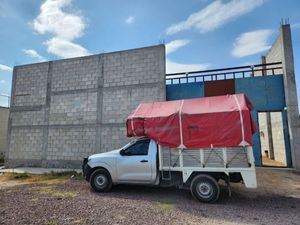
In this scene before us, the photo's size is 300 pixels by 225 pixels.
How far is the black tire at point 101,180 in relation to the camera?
7.62 meters

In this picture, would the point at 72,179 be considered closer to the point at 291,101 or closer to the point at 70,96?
the point at 70,96

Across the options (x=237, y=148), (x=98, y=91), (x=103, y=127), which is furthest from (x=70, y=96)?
(x=237, y=148)

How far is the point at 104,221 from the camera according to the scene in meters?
4.99

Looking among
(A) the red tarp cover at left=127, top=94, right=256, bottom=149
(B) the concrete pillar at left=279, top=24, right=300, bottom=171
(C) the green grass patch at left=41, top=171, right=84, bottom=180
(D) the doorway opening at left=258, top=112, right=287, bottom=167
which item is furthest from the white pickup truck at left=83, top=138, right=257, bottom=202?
(D) the doorway opening at left=258, top=112, right=287, bottom=167

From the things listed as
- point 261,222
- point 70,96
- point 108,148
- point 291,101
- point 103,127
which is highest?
point 70,96

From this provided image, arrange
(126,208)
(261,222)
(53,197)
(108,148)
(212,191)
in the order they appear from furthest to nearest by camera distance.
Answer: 1. (108,148)
2. (53,197)
3. (212,191)
4. (126,208)
5. (261,222)

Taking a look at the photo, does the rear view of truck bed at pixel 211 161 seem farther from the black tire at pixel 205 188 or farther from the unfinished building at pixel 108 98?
the unfinished building at pixel 108 98

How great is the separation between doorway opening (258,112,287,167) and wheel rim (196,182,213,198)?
28.5 ft

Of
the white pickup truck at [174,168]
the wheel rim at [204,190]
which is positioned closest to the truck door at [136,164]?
the white pickup truck at [174,168]

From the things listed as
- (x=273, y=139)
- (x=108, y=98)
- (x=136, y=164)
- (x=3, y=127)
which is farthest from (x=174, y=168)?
(x=3, y=127)

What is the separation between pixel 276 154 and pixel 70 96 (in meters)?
14.7

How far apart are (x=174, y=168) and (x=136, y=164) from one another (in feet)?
4.14

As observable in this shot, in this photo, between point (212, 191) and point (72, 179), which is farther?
point (72, 179)

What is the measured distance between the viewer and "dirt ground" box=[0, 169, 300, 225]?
511 cm
